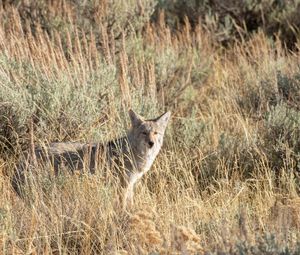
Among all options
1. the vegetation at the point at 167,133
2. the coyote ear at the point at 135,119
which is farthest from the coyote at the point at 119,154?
the vegetation at the point at 167,133

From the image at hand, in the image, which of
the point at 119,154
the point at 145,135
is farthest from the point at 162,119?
the point at 119,154

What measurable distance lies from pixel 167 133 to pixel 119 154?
1.08m

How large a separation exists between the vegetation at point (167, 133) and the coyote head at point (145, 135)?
197 mm

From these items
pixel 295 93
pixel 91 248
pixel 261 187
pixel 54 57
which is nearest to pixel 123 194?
pixel 91 248

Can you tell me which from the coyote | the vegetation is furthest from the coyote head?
the vegetation

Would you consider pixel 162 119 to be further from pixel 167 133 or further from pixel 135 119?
pixel 167 133

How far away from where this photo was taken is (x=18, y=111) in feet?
22.0

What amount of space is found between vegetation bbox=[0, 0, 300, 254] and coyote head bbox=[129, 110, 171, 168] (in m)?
0.20

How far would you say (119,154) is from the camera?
6.20 metres

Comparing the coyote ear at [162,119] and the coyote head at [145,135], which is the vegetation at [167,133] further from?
the coyote ear at [162,119]

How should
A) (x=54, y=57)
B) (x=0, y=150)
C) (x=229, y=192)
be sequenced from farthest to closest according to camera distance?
1. (x=54, y=57)
2. (x=0, y=150)
3. (x=229, y=192)

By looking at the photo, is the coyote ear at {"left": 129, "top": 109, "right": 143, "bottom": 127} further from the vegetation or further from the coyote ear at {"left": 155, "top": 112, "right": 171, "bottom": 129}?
the vegetation

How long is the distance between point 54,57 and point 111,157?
150 cm

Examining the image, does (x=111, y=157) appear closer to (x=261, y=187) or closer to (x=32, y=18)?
(x=261, y=187)
